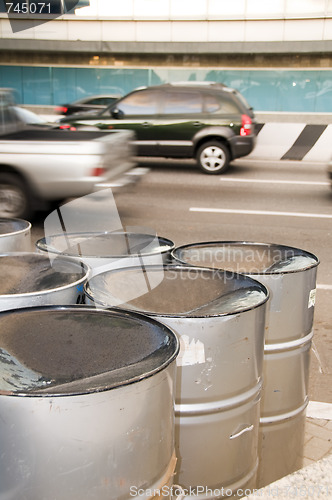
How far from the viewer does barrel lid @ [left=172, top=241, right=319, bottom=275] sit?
2.75 meters

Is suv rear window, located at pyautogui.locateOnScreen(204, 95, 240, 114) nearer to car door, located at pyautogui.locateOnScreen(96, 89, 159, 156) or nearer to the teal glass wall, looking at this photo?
car door, located at pyautogui.locateOnScreen(96, 89, 159, 156)

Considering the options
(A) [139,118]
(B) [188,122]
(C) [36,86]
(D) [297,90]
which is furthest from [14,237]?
(C) [36,86]

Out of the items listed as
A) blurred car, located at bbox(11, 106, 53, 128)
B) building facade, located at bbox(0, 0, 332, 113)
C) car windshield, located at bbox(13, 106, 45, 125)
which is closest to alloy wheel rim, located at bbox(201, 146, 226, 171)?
blurred car, located at bbox(11, 106, 53, 128)

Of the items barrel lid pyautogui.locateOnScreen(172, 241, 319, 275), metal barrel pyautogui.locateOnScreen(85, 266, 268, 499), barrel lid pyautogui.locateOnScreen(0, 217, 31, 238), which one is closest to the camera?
metal barrel pyautogui.locateOnScreen(85, 266, 268, 499)

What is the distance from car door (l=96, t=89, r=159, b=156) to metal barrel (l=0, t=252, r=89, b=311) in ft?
37.4

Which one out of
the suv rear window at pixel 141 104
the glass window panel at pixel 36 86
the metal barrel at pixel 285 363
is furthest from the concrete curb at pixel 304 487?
the glass window panel at pixel 36 86

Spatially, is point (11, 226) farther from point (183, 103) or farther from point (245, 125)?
point (183, 103)

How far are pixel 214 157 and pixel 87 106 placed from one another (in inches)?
268

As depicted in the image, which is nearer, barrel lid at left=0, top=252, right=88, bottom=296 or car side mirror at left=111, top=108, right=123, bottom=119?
barrel lid at left=0, top=252, right=88, bottom=296

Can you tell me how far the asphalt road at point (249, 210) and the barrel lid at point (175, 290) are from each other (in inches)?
75.4

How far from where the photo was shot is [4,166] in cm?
823

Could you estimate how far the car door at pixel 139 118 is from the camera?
13766mm

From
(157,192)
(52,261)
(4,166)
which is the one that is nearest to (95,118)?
(157,192)

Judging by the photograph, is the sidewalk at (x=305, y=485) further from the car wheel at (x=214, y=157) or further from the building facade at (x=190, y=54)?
the building facade at (x=190, y=54)
